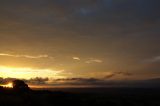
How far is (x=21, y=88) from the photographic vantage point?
131m

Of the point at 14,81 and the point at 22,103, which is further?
the point at 14,81

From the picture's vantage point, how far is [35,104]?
251 ft

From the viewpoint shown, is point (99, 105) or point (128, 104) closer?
point (99, 105)

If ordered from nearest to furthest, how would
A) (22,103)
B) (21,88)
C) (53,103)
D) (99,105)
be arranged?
1. (22,103)
2. (53,103)
3. (99,105)
4. (21,88)

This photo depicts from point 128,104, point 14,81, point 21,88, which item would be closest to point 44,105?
point 128,104

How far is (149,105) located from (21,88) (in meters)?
57.6

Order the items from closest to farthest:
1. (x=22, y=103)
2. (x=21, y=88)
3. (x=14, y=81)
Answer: (x=22, y=103)
(x=21, y=88)
(x=14, y=81)

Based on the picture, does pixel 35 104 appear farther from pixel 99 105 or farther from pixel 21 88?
pixel 21 88

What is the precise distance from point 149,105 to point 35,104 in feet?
156

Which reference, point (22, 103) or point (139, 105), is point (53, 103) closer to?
point (22, 103)

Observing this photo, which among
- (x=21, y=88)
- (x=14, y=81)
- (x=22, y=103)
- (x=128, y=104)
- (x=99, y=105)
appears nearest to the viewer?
(x=22, y=103)

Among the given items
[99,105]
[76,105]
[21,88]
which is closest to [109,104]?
[99,105]

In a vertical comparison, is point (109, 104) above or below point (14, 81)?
below

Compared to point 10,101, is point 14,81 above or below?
above
